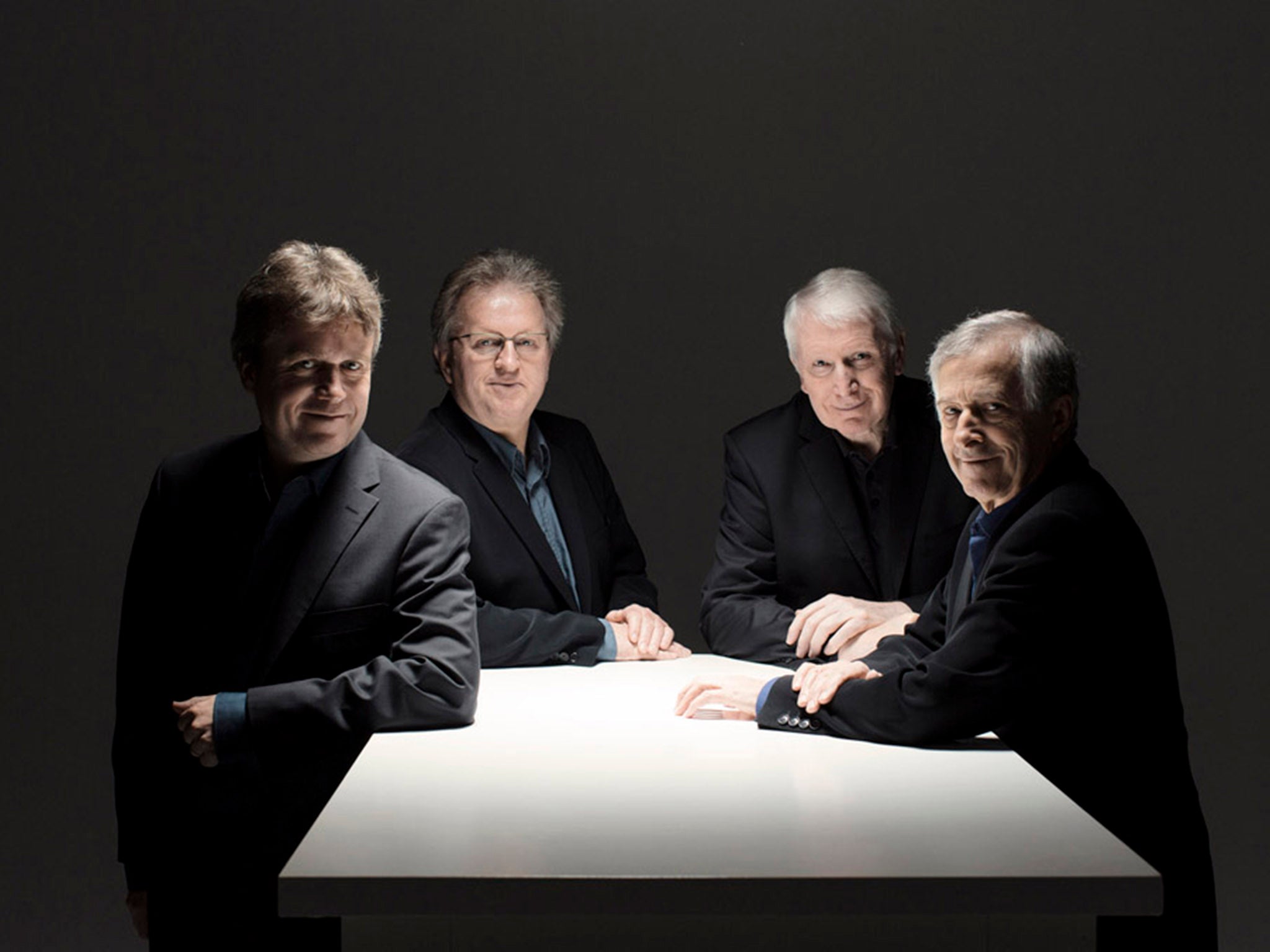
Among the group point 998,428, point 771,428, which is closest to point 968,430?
point 998,428

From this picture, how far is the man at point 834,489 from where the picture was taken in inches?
193

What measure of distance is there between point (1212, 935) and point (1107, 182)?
3.31m

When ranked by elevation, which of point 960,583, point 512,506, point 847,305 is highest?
point 847,305

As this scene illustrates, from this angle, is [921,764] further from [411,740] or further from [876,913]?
[411,740]

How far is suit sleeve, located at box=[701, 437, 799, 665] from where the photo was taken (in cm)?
487

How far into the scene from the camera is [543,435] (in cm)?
515

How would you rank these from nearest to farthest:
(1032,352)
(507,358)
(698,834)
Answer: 1. (698,834)
2. (1032,352)
3. (507,358)

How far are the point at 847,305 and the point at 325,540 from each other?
69.8 inches

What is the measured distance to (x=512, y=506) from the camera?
16.0 ft

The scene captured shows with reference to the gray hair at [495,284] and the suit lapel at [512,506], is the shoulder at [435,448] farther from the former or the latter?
the gray hair at [495,284]

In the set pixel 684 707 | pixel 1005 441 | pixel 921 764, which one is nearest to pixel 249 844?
pixel 684 707

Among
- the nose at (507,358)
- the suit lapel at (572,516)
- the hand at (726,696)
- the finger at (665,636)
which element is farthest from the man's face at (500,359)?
the hand at (726,696)

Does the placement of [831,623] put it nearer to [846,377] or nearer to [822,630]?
[822,630]

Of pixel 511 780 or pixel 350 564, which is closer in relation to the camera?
pixel 511 780
